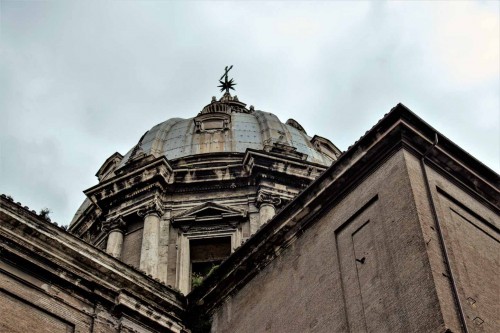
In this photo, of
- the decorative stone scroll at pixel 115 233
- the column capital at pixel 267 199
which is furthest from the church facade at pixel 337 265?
the decorative stone scroll at pixel 115 233

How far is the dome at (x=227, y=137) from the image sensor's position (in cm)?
3269

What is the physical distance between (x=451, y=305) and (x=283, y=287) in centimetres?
476

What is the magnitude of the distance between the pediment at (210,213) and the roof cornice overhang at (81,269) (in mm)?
8787

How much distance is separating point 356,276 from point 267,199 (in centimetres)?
1319

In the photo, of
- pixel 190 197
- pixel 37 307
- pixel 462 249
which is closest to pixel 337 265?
pixel 462 249

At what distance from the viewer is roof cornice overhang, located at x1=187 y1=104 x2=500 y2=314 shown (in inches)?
662

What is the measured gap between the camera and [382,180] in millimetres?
16703

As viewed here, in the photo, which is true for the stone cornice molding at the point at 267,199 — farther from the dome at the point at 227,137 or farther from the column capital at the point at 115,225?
the column capital at the point at 115,225

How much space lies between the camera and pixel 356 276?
15930 millimetres

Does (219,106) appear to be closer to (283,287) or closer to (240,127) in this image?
(240,127)

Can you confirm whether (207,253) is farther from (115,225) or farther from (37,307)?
(37,307)

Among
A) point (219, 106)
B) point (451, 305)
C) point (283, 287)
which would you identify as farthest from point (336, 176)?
point (219, 106)

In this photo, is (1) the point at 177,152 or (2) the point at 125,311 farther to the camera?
(1) the point at 177,152

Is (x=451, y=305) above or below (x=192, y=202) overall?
below
